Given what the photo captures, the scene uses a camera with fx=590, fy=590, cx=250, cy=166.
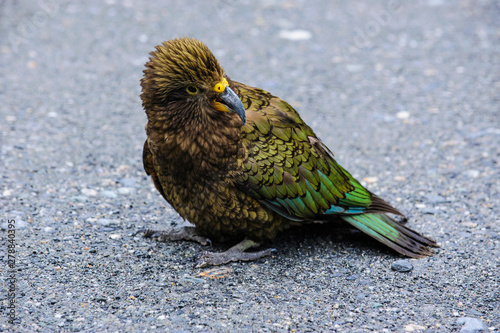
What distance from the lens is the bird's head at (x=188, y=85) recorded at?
3.89 metres

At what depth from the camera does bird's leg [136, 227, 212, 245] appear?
4.74 meters

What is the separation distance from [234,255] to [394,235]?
1.27 m

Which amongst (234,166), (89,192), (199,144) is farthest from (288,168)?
(89,192)

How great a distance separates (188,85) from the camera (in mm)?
3936

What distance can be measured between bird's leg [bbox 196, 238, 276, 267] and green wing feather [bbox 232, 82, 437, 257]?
0.40 metres

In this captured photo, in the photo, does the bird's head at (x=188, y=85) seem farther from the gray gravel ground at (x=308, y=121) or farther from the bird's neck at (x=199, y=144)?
the gray gravel ground at (x=308, y=121)

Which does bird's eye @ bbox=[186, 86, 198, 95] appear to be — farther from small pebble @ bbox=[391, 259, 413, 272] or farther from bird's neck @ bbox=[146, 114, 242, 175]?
small pebble @ bbox=[391, 259, 413, 272]

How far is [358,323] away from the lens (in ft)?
12.6


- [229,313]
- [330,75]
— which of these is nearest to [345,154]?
[330,75]

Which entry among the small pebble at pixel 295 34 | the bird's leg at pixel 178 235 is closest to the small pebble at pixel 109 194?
the bird's leg at pixel 178 235

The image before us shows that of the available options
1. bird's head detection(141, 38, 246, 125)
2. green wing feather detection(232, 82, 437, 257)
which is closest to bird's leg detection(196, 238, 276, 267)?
green wing feather detection(232, 82, 437, 257)

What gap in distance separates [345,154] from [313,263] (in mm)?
2058

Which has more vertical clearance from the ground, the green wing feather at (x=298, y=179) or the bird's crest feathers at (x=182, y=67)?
the bird's crest feathers at (x=182, y=67)

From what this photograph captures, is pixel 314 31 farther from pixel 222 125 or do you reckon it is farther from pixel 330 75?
pixel 222 125
